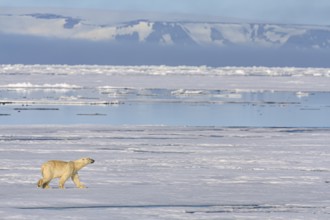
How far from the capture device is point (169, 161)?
14.1m

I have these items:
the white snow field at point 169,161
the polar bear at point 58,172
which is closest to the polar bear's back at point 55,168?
the polar bear at point 58,172

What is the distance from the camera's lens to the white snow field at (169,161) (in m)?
9.26

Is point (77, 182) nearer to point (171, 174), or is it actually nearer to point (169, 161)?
point (171, 174)

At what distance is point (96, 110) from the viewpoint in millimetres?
28766

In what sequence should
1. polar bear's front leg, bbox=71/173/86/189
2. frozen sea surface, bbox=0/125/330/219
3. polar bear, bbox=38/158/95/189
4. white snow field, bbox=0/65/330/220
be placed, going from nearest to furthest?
frozen sea surface, bbox=0/125/330/219 → white snow field, bbox=0/65/330/220 → polar bear, bbox=38/158/95/189 → polar bear's front leg, bbox=71/173/86/189

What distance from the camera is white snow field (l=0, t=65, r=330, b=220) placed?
364 inches

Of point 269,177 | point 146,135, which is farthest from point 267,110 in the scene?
point 269,177

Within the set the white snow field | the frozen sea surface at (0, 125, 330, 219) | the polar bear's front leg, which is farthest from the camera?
the polar bear's front leg

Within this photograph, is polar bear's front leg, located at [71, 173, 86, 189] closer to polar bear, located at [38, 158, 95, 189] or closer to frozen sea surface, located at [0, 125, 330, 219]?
polar bear, located at [38, 158, 95, 189]

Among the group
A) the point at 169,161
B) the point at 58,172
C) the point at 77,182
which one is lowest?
the point at 77,182

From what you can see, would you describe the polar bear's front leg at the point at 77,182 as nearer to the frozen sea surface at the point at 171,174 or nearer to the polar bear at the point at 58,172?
the polar bear at the point at 58,172

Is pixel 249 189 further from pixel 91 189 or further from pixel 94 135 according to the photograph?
pixel 94 135

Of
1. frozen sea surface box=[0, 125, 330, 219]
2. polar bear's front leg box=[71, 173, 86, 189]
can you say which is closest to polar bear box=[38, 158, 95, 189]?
polar bear's front leg box=[71, 173, 86, 189]

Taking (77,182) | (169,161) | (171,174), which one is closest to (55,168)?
(77,182)
